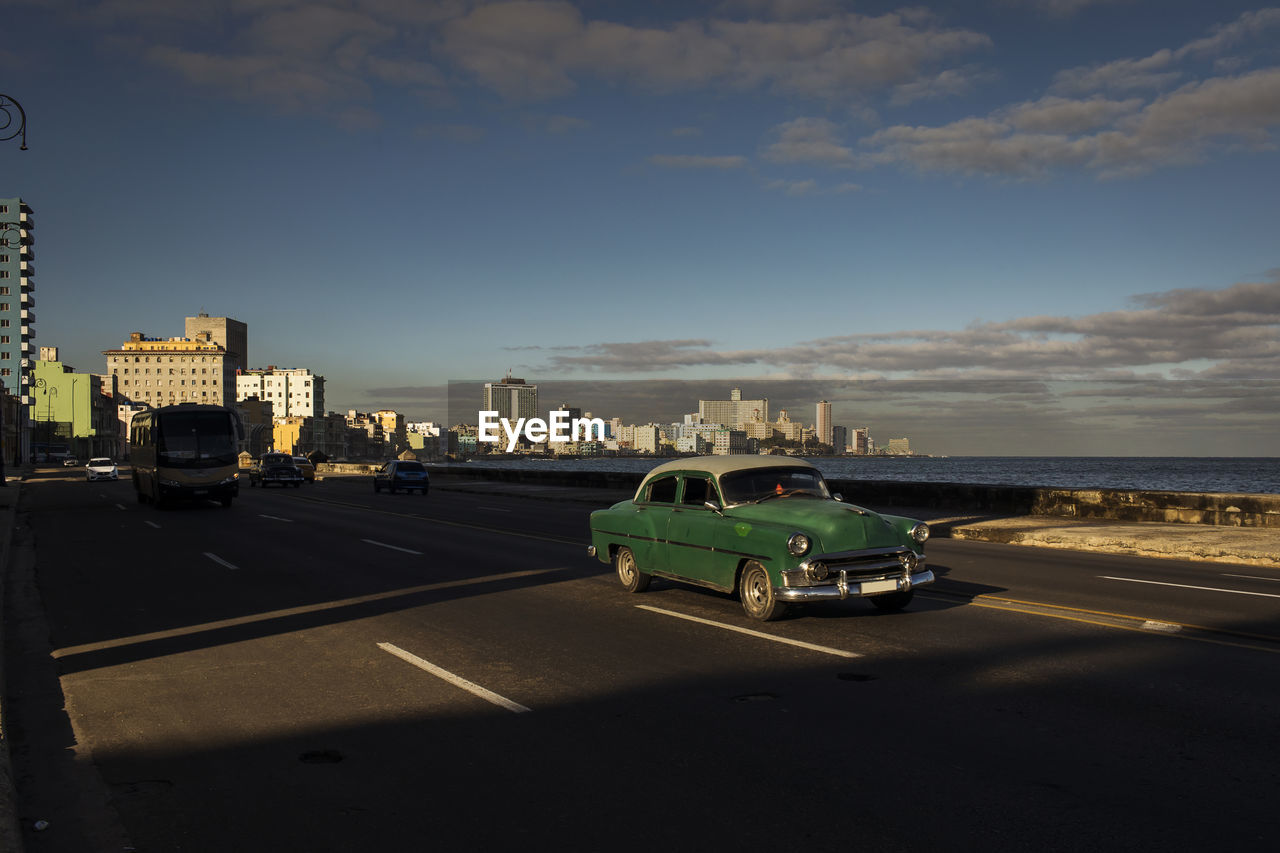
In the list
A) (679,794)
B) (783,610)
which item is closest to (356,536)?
(783,610)

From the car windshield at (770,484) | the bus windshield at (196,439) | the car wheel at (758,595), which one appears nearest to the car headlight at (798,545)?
the car wheel at (758,595)

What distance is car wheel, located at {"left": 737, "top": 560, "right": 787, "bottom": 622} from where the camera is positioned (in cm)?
1008

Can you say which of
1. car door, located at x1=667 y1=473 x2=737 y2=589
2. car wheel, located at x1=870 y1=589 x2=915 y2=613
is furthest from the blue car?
car wheel, located at x1=870 y1=589 x2=915 y2=613

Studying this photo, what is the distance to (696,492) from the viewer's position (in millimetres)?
11430

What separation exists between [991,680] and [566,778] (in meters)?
3.70

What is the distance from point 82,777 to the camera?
5766 mm

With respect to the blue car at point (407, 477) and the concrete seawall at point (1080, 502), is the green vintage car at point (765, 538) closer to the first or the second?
the concrete seawall at point (1080, 502)

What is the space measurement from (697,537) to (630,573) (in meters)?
1.80

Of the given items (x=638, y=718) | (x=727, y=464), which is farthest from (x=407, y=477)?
(x=638, y=718)

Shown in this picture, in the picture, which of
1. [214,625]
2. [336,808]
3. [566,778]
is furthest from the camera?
[214,625]

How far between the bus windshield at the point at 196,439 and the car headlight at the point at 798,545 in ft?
88.6

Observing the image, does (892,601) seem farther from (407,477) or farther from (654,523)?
(407,477)

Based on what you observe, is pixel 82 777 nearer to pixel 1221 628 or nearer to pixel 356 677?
pixel 356 677

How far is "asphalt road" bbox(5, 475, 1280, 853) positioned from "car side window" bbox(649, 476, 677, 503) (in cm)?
121
